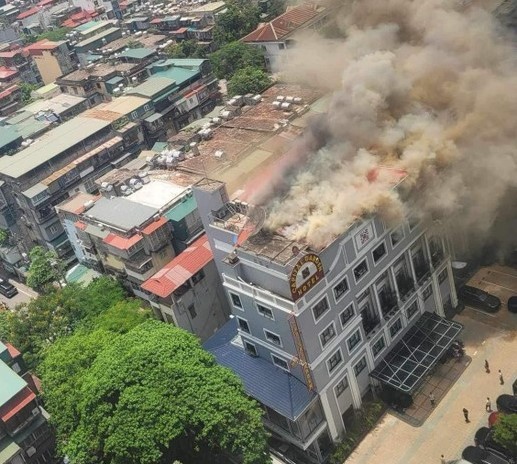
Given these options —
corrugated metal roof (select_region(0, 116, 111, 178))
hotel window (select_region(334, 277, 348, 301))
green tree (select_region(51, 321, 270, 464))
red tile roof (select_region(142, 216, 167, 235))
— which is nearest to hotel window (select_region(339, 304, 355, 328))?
hotel window (select_region(334, 277, 348, 301))

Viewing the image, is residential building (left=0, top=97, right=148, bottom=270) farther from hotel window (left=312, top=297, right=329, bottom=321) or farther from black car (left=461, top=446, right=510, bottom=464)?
black car (left=461, top=446, right=510, bottom=464)

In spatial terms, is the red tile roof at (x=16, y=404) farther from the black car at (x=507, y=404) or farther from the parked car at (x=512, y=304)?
the parked car at (x=512, y=304)

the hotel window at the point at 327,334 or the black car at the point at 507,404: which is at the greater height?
the hotel window at the point at 327,334

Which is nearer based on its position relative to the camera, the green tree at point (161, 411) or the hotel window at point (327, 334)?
the green tree at point (161, 411)

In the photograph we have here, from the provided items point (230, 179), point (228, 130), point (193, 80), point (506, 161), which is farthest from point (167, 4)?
point (506, 161)

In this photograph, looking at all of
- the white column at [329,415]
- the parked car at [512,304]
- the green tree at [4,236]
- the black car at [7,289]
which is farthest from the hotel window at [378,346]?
the green tree at [4,236]

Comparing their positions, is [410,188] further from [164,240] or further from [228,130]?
[228,130]

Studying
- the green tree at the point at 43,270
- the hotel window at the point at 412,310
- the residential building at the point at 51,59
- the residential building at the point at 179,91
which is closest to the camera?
the hotel window at the point at 412,310
